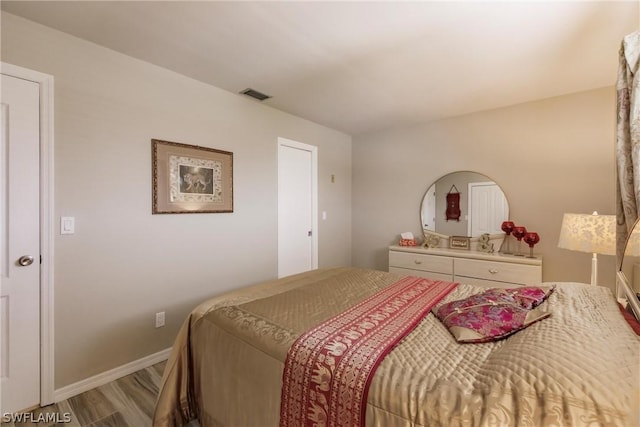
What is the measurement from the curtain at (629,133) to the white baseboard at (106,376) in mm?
3161

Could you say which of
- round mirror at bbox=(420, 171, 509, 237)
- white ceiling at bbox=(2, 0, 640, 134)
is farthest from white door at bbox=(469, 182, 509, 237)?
white ceiling at bbox=(2, 0, 640, 134)

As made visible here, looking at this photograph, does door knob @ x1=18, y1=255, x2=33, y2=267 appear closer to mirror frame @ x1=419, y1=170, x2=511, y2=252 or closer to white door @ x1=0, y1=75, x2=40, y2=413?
white door @ x1=0, y1=75, x2=40, y2=413

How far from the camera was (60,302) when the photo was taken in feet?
6.18

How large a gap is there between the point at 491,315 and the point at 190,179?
94.2 inches

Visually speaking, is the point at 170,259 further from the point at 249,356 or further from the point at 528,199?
the point at 528,199

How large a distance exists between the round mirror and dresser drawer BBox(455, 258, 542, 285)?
511 mm

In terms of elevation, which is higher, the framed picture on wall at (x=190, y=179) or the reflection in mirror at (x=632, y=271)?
the framed picture on wall at (x=190, y=179)

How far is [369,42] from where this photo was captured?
1978mm

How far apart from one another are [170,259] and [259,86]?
174cm

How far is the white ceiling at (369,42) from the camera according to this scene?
5.44ft

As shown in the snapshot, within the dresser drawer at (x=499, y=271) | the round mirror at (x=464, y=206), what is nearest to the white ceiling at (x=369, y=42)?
the round mirror at (x=464, y=206)

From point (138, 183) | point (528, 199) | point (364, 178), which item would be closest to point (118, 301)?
point (138, 183)

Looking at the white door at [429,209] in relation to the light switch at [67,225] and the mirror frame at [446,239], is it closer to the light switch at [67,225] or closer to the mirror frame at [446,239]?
the mirror frame at [446,239]

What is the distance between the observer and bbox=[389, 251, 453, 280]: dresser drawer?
3180 millimetres
